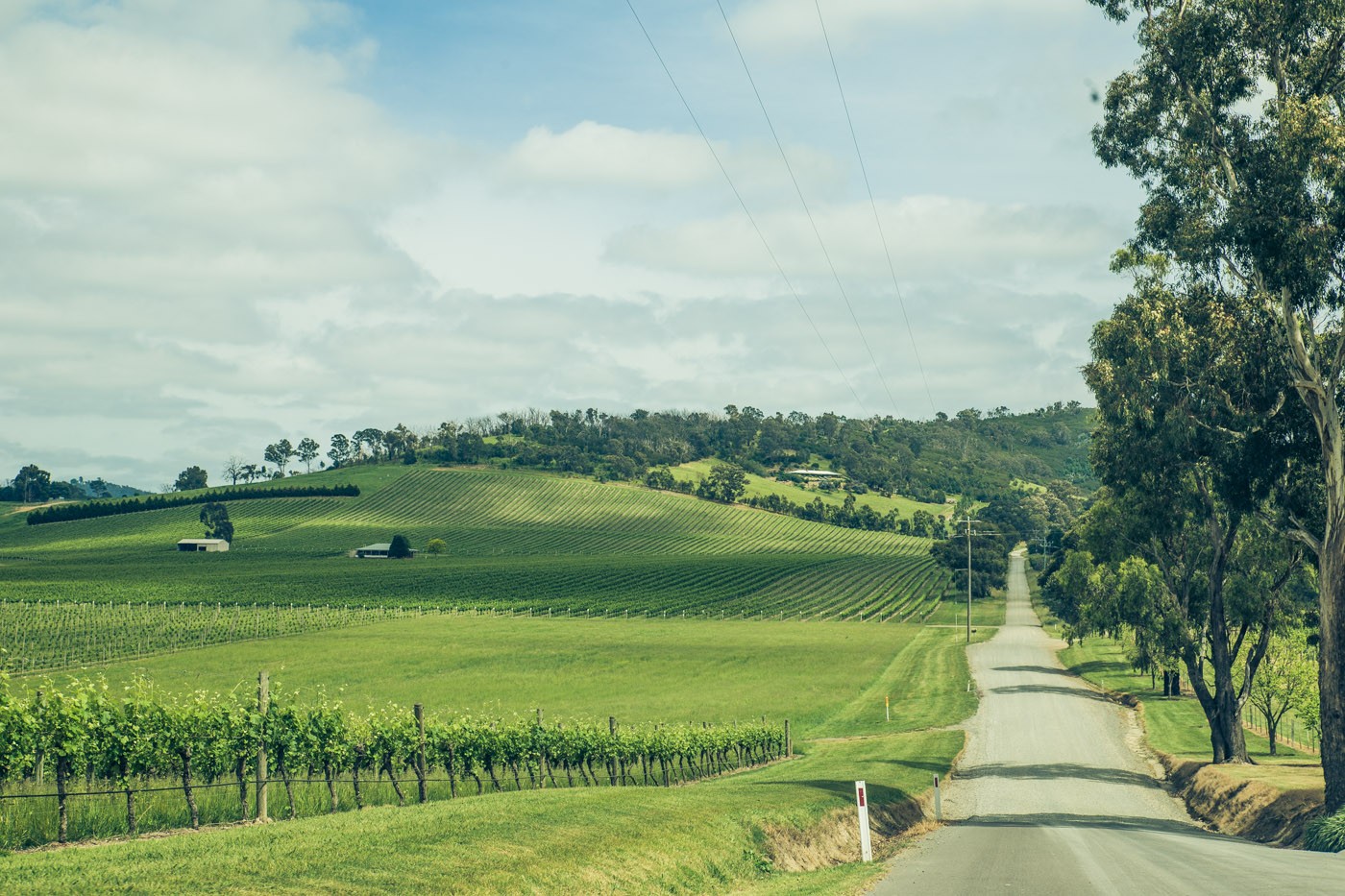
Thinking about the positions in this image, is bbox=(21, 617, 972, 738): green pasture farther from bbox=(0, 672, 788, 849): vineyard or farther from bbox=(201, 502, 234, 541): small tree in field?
bbox=(201, 502, 234, 541): small tree in field

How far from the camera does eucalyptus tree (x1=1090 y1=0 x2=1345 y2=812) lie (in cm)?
2597

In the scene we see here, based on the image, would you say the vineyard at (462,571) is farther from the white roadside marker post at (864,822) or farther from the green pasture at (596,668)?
the white roadside marker post at (864,822)

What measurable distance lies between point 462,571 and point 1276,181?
399 ft

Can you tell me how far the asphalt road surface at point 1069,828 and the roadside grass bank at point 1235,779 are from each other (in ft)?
3.18

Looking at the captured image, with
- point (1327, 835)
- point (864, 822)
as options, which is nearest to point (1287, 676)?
Result: point (1327, 835)

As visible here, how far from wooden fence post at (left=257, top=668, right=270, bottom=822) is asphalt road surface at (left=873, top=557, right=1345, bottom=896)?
37.3ft

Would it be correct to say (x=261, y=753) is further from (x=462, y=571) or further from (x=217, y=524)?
(x=217, y=524)

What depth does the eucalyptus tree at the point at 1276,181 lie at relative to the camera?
26.0m

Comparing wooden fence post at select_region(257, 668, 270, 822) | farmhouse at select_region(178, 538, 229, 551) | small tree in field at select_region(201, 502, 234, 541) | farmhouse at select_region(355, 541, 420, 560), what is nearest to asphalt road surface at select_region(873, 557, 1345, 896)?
wooden fence post at select_region(257, 668, 270, 822)

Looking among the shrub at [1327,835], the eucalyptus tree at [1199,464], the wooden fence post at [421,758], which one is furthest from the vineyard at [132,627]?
the shrub at [1327,835]

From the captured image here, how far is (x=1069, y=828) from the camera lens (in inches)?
1074

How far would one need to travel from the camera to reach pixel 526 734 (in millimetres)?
29594

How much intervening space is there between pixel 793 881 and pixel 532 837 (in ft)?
16.4

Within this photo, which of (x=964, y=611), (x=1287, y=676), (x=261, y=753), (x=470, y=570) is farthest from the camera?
(x=964, y=611)
